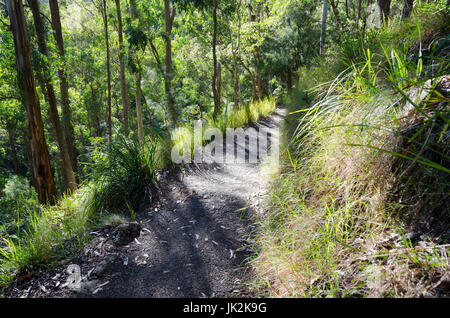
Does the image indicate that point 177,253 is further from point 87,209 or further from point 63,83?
point 63,83

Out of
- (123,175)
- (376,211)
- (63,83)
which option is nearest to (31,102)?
(123,175)

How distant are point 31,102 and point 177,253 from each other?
5420 mm

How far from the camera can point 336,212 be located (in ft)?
6.73

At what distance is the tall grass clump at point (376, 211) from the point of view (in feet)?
5.06

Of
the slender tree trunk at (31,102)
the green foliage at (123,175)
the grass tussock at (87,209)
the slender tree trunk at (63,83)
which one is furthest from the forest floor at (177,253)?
the slender tree trunk at (63,83)

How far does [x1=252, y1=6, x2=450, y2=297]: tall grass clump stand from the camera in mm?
1543

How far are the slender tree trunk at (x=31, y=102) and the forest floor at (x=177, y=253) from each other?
2.93m

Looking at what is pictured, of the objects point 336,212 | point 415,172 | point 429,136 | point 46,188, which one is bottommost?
point 46,188

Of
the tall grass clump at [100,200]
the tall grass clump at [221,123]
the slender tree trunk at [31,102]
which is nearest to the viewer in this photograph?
the tall grass clump at [100,200]

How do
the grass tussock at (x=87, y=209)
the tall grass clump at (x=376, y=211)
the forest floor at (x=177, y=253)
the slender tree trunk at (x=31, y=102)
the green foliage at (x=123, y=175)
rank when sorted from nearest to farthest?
the tall grass clump at (x=376, y=211) < the forest floor at (x=177, y=253) < the grass tussock at (x=87, y=209) < the green foliage at (x=123, y=175) < the slender tree trunk at (x=31, y=102)

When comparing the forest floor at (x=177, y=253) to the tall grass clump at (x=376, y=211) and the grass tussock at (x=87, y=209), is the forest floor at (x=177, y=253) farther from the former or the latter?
the tall grass clump at (x=376, y=211)
